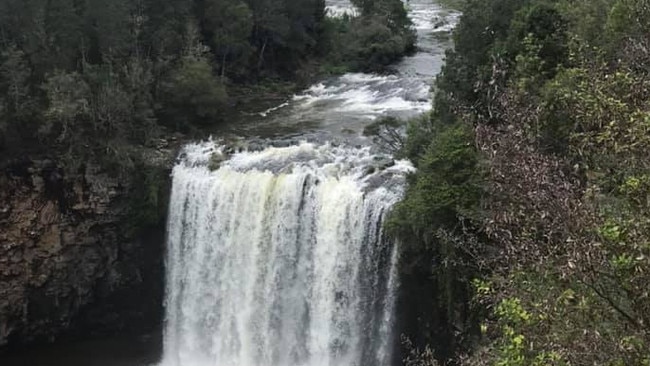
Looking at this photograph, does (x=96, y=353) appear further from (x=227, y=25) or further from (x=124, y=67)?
(x=227, y=25)

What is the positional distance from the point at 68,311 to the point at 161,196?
493 cm

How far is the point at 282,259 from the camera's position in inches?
843

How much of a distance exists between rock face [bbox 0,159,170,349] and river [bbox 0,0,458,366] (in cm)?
70

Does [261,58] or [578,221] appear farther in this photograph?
[261,58]

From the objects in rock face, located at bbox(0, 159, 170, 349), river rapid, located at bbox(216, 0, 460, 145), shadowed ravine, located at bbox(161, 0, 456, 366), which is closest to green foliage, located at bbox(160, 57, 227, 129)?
river rapid, located at bbox(216, 0, 460, 145)

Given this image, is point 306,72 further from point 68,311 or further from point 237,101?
point 68,311

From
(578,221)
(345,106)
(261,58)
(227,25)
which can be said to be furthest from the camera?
(261,58)

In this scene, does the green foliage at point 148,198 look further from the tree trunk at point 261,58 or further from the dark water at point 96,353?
the tree trunk at point 261,58

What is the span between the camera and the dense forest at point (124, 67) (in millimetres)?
23312

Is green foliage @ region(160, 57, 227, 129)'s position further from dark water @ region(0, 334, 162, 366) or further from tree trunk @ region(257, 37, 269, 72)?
dark water @ region(0, 334, 162, 366)

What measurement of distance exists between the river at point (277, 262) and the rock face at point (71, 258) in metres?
0.70

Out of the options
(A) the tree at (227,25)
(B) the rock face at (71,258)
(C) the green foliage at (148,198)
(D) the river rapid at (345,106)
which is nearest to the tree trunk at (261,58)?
(A) the tree at (227,25)

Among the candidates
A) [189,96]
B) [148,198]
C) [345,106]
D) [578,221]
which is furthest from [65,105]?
[578,221]

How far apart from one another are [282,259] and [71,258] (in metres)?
7.07
